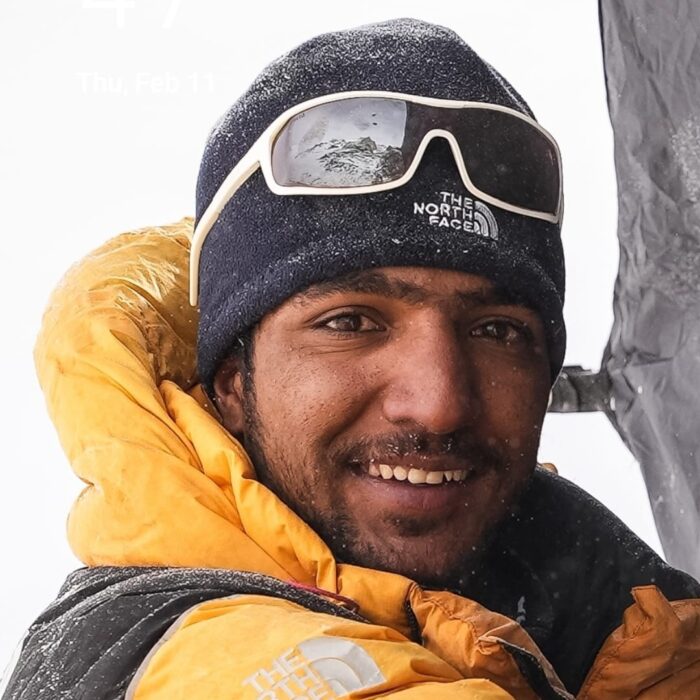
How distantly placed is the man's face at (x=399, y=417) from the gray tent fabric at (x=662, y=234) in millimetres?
978

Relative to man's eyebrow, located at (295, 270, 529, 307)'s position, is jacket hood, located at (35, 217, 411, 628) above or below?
below

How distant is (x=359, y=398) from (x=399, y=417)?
70mm

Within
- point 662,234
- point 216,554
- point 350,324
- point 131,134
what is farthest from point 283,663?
point 131,134

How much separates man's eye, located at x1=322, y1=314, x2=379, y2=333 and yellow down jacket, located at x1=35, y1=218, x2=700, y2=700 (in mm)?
227

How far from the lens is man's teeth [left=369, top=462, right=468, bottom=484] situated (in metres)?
1.61

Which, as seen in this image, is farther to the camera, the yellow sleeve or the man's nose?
the man's nose

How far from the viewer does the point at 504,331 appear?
69.7 inches

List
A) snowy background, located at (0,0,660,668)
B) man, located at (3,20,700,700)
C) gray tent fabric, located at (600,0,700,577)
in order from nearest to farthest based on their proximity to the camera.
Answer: man, located at (3,20,700,700), gray tent fabric, located at (600,0,700,577), snowy background, located at (0,0,660,668)

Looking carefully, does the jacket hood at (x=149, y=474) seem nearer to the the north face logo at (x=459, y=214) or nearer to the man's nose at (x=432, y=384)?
the man's nose at (x=432, y=384)

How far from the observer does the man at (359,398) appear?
1.47 meters

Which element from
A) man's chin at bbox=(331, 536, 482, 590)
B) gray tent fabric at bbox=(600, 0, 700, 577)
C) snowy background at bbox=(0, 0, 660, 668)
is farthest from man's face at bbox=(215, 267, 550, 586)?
snowy background at bbox=(0, 0, 660, 668)

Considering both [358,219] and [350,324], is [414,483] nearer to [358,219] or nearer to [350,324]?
[350,324]

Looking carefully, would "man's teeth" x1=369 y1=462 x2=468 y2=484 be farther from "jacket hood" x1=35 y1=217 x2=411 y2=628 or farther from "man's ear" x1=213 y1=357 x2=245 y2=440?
"man's ear" x1=213 y1=357 x2=245 y2=440

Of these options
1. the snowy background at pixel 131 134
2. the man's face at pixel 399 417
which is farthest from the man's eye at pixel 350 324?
the snowy background at pixel 131 134
